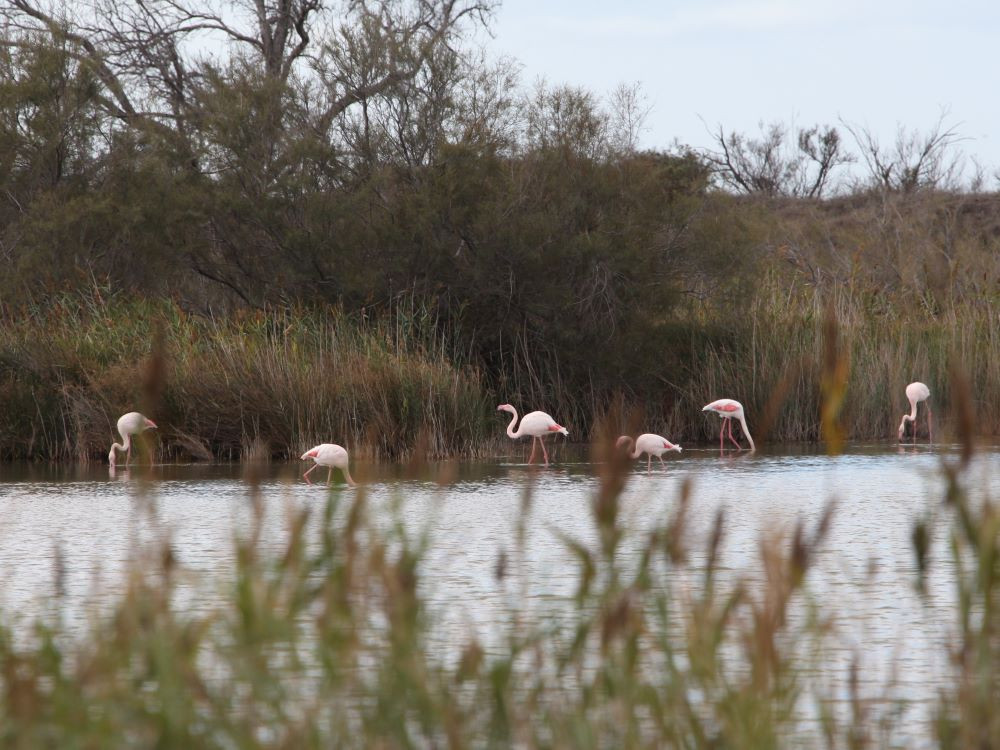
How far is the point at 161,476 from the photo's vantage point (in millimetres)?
13016

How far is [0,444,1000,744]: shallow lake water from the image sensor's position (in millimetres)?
4711

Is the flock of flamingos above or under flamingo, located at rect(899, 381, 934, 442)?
under

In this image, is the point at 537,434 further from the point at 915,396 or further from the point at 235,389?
the point at 915,396

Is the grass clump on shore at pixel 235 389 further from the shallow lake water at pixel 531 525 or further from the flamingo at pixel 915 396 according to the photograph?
the flamingo at pixel 915 396

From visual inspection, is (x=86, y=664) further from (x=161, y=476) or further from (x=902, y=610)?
(x=161, y=476)

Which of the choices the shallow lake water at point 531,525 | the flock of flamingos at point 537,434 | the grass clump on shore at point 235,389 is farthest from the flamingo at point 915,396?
the grass clump on shore at point 235,389

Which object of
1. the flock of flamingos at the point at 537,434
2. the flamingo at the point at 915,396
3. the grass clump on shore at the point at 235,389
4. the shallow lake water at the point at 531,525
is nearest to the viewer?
the shallow lake water at the point at 531,525

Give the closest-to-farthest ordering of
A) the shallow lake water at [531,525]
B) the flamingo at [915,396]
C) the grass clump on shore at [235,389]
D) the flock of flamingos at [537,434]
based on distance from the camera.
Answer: the shallow lake water at [531,525] < the flock of flamingos at [537,434] < the grass clump on shore at [235,389] < the flamingo at [915,396]

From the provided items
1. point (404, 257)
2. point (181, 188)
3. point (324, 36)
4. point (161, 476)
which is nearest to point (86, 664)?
point (161, 476)

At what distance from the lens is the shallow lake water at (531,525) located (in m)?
4.71

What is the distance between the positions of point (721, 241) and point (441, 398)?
191 inches

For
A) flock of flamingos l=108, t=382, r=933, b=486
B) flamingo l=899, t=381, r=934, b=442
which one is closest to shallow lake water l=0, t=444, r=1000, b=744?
flock of flamingos l=108, t=382, r=933, b=486

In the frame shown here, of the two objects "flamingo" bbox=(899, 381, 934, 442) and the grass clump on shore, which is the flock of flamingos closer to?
"flamingo" bbox=(899, 381, 934, 442)

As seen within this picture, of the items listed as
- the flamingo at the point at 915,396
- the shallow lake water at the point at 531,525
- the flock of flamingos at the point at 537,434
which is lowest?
the shallow lake water at the point at 531,525
